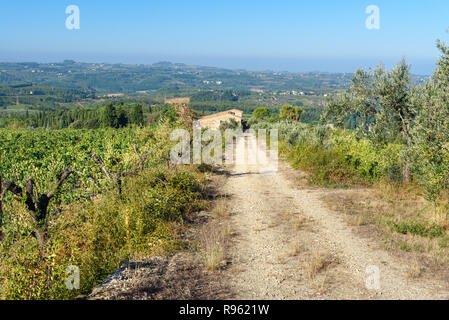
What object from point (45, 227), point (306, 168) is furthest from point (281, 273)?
point (306, 168)

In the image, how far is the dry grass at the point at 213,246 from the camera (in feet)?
19.6

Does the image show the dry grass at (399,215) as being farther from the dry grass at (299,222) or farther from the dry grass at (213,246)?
the dry grass at (213,246)

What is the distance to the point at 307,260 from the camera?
6.34 metres

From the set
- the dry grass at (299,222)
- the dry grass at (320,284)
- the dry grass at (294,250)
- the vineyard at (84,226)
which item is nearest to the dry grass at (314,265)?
the dry grass at (320,284)

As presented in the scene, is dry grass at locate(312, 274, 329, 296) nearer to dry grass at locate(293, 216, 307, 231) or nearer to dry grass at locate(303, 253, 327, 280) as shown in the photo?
dry grass at locate(303, 253, 327, 280)

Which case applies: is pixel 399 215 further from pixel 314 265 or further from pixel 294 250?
pixel 314 265

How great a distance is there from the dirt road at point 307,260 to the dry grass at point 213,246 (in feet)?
0.84

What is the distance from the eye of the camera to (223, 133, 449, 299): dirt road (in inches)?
203

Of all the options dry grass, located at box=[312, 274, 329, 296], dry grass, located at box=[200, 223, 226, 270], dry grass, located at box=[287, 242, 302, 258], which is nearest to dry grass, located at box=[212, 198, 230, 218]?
dry grass, located at box=[200, 223, 226, 270]

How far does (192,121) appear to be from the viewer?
52.1 ft

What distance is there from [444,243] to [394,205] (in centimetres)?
291

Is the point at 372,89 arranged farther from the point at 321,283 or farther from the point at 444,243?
the point at 321,283

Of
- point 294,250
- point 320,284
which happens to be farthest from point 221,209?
point 320,284

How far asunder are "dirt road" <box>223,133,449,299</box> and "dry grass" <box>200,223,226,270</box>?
255 millimetres
